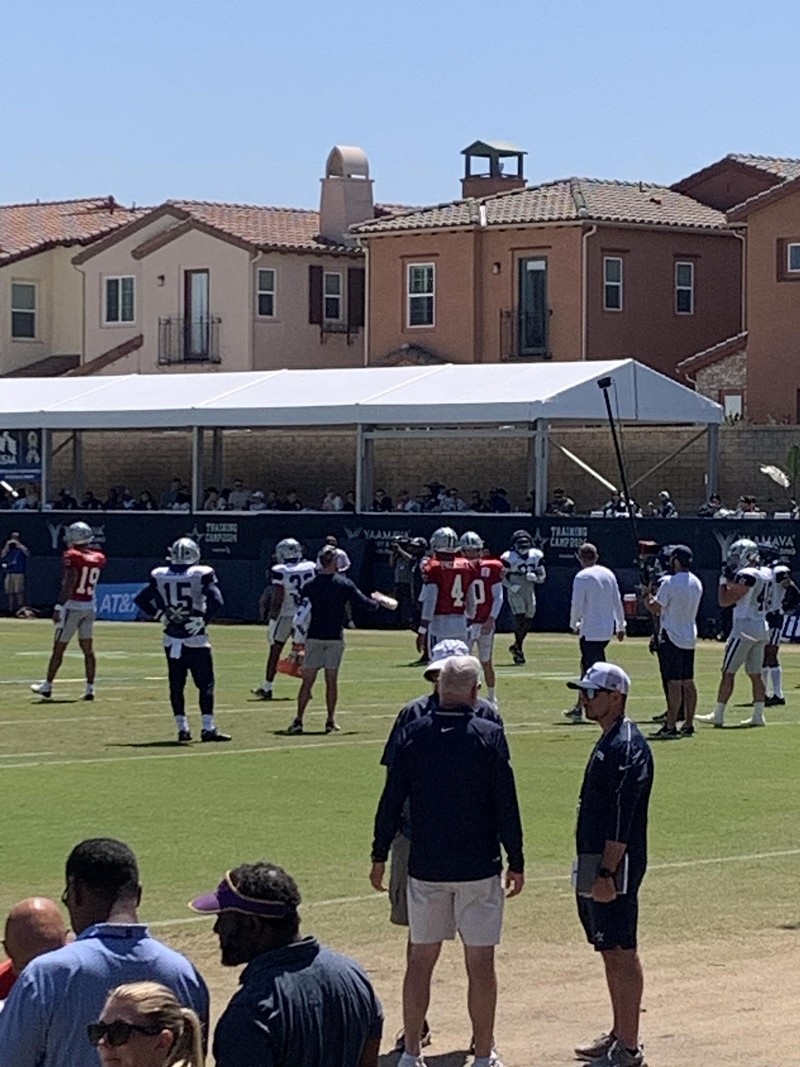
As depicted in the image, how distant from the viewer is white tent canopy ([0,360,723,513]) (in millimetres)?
47312

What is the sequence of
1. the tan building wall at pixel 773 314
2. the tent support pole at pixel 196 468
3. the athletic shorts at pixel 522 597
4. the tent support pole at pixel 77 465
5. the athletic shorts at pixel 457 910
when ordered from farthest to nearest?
the tent support pole at pixel 77 465 → the tan building wall at pixel 773 314 → the tent support pole at pixel 196 468 → the athletic shorts at pixel 522 597 → the athletic shorts at pixel 457 910

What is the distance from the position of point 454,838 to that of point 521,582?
1022 inches

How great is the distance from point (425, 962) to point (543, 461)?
3599 centimetres

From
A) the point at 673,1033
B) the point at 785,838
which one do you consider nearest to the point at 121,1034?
the point at 673,1033

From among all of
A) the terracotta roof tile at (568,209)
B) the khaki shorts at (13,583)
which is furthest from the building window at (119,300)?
the khaki shorts at (13,583)

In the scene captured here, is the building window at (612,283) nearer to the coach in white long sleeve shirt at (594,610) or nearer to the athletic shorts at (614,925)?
the coach in white long sleeve shirt at (594,610)

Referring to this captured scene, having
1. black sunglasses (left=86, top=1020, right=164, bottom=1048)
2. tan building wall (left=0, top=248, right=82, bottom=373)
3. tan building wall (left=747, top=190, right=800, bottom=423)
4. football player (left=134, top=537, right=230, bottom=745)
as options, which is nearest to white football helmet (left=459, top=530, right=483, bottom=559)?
football player (left=134, top=537, right=230, bottom=745)

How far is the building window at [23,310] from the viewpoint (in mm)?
74562

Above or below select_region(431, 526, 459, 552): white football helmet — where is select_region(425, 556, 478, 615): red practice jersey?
below

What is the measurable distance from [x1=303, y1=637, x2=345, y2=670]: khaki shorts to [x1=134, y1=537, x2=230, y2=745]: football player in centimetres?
131

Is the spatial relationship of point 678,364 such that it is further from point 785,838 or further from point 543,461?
point 785,838

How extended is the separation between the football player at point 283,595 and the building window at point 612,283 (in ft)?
111

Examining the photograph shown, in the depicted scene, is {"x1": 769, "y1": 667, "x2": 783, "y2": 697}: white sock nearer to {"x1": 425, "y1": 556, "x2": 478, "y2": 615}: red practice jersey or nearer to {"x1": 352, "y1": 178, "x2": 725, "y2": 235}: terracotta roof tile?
{"x1": 425, "y1": 556, "x2": 478, "y2": 615}: red practice jersey

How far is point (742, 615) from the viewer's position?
84.8 ft
